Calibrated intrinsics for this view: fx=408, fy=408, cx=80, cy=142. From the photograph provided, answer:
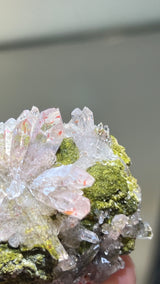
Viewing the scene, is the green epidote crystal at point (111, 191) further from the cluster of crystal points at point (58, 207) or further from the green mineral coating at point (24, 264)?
the green mineral coating at point (24, 264)

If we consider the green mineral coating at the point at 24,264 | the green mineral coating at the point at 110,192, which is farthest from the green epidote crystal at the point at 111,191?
the green mineral coating at the point at 24,264

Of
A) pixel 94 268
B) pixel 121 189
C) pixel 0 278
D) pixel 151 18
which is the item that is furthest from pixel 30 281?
pixel 151 18

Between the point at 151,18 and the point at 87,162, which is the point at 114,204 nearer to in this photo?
the point at 87,162

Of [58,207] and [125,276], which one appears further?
[125,276]

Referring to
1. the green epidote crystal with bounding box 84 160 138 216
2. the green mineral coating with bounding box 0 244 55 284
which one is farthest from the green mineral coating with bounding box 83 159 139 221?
the green mineral coating with bounding box 0 244 55 284

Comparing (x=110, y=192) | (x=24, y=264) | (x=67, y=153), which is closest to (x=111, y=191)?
(x=110, y=192)

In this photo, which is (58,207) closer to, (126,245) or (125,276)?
(126,245)

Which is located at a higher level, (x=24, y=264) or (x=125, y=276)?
(x=24, y=264)
